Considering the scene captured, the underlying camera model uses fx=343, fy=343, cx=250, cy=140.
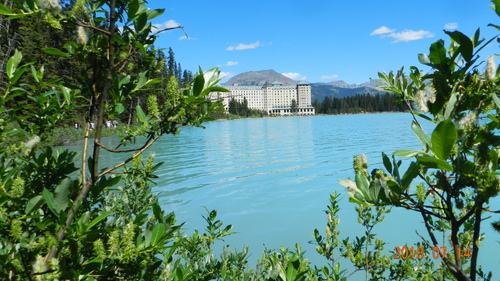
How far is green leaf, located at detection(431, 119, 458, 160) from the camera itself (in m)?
0.72

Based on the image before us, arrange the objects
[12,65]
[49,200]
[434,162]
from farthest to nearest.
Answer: [12,65]
[49,200]
[434,162]

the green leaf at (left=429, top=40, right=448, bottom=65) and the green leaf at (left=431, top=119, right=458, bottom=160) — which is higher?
the green leaf at (left=429, top=40, right=448, bottom=65)

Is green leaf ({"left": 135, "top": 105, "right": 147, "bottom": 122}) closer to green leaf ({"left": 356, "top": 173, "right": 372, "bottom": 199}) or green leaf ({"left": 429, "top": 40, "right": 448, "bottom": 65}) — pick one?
green leaf ({"left": 356, "top": 173, "right": 372, "bottom": 199})

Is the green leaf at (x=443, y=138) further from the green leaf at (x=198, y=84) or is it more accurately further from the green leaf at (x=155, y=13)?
the green leaf at (x=155, y=13)

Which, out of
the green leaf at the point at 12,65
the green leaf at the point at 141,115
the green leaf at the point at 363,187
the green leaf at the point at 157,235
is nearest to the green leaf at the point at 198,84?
the green leaf at the point at 141,115

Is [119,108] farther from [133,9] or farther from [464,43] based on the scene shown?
[464,43]

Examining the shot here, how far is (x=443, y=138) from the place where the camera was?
73 centimetres

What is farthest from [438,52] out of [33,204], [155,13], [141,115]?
[33,204]

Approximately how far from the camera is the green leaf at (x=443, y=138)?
0.72 meters

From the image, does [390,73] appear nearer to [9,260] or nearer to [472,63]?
[472,63]

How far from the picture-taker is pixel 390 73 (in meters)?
1.53

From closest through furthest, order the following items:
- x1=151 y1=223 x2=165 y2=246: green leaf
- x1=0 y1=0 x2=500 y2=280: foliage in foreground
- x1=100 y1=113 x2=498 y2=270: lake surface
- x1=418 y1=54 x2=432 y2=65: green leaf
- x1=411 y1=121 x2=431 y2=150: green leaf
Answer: x1=411 y1=121 x2=431 y2=150: green leaf, x1=0 y1=0 x2=500 y2=280: foliage in foreground, x1=151 y1=223 x2=165 y2=246: green leaf, x1=418 y1=54 x2=432 y2=65: green leaf, x1=100 y1=113 x2=498 y2=270: lake surface

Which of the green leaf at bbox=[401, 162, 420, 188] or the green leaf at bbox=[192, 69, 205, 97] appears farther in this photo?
the green leaf at bbox=[192, 69, 205, 97]

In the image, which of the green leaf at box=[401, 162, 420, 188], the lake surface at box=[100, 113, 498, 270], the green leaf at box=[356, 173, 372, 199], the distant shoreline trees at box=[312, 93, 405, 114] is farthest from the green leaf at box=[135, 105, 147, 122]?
the distant shoreline trees at box=[312, 93, 405, 114]
